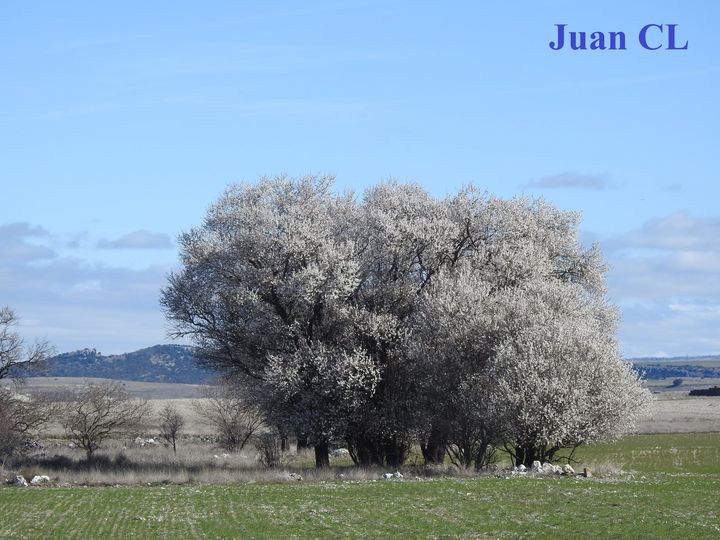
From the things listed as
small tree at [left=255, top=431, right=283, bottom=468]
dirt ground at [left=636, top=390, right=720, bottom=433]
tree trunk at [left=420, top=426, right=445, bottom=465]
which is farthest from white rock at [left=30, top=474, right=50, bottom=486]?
dirt ground at [left=636, top=390, right=720, bottom=433]

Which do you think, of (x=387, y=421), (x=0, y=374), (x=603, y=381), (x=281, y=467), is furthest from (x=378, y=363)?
(x=0, y=374)

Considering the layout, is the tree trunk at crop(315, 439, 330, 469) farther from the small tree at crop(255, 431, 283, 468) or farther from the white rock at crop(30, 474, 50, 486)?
the white rock at crop(30, 474, 50, 486)

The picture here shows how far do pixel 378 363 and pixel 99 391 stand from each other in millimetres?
29509

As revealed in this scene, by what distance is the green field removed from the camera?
2594 cm

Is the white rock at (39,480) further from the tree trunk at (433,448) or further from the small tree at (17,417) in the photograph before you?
the tree trunk at (433,448)

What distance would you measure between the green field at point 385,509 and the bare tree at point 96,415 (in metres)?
27.9

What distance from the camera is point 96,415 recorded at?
231 ft

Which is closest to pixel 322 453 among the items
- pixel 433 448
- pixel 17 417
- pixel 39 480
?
pixel 433 448

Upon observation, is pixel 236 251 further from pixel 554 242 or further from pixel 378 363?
pixel 554 242

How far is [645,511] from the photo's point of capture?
95.6 feet

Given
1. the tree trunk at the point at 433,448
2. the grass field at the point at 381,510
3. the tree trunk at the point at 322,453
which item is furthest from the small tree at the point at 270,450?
the grass field at the point at 381,510

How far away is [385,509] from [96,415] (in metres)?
44.3

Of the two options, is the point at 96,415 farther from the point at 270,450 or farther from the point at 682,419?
the point at 682,419

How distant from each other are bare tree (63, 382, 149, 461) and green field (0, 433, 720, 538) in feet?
91.7
